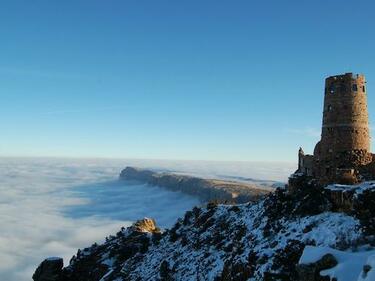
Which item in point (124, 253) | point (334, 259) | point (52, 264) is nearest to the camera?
point (334, 259)

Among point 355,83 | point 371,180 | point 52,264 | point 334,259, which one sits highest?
point 355,83

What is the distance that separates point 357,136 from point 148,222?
3146cm

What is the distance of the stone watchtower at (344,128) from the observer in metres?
33.3

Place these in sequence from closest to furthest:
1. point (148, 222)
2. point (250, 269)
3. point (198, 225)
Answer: point (250, 269), point (198, 225), point (148, 222)

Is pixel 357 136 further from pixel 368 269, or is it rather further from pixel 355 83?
pixel 368 269

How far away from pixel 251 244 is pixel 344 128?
11.5 metres

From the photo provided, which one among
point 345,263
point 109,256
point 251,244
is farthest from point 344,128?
point 109,256

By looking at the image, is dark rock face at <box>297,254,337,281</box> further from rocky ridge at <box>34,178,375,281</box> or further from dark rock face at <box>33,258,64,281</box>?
dark rock face at <box>33,258,64,281</box>

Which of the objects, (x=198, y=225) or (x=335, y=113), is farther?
(x=198, y=225)

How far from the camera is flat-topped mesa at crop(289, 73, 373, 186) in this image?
33312 mm

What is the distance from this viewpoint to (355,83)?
3403 centimetres

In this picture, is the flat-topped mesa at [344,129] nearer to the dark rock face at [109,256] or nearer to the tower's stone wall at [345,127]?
the tower's stone wall at [345,127]

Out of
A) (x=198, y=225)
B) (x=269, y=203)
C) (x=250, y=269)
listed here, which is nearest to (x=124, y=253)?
(x=198, y=225)

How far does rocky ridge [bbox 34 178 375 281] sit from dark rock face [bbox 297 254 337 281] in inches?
1.6
